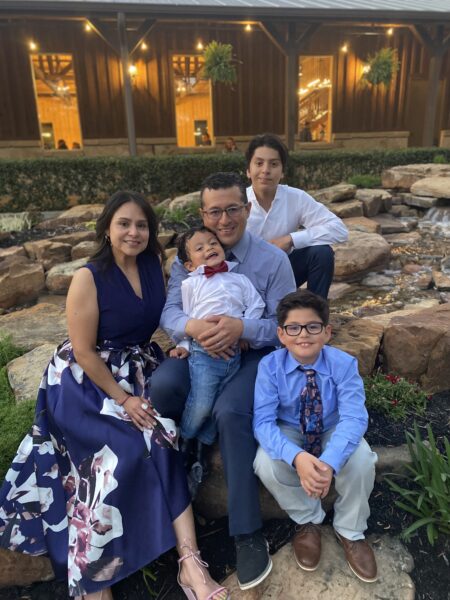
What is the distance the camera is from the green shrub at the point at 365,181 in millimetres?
8828

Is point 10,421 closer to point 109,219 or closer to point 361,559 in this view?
point 109,219

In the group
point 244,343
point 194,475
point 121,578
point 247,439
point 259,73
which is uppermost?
point 259,73

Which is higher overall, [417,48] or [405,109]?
[417,48]

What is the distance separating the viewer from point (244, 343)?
2.22m

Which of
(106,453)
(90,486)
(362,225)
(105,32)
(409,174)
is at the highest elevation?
(105,32)

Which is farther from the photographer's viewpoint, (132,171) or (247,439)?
(132,171)

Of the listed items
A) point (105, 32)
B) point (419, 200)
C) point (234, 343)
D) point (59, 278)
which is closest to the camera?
point (234, 343)

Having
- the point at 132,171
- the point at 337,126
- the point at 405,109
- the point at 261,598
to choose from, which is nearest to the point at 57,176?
the point at 132,171

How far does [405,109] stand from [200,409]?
49.1 feet

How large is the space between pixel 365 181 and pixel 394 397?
23.0 feet

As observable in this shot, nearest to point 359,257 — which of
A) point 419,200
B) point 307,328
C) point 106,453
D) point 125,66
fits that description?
point 419,200

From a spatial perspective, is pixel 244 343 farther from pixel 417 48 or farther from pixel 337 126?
pixel 417 48

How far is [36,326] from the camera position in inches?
164

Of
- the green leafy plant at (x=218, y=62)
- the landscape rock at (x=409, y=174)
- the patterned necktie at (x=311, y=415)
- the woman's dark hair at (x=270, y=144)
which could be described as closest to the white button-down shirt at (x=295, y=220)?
the woman's dark hair at (x=270, y=144)
